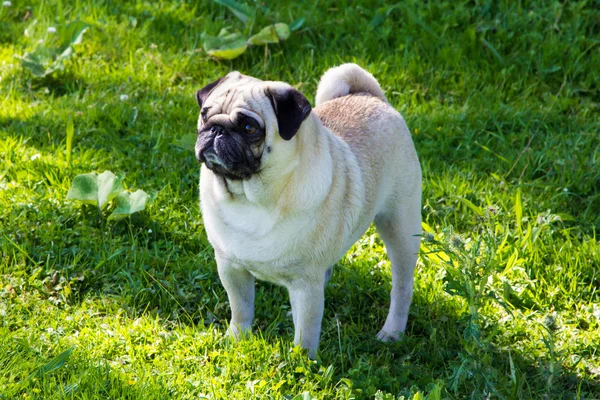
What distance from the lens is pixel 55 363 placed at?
348cm

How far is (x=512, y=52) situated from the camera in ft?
20.3

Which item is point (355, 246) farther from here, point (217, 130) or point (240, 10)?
point (240, 10)

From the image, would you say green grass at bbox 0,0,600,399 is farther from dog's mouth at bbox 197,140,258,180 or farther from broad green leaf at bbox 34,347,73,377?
dog's mouth at bbox 197,140,258,180

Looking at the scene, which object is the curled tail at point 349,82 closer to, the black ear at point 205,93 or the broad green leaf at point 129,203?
the black ear at point 205,93

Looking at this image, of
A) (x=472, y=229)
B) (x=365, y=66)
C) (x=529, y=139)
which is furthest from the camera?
(x=365, y=66)

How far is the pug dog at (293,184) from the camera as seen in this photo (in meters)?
3.27

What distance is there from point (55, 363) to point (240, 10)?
3.80m

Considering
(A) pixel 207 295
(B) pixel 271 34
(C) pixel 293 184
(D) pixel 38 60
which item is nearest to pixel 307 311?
(C) pixel 293 184

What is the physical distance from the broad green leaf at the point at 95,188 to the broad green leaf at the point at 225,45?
1.84 meters

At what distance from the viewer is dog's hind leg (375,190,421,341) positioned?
4.00 metres

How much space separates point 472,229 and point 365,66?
1827 mm

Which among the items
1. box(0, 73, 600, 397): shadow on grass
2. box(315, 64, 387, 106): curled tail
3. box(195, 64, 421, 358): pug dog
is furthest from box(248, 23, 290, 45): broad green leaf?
box(195, 64, 421, 358): pug dog

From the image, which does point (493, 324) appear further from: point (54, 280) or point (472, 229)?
point (54, 280)

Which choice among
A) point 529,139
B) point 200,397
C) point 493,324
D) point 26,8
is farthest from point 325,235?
point 26,8
